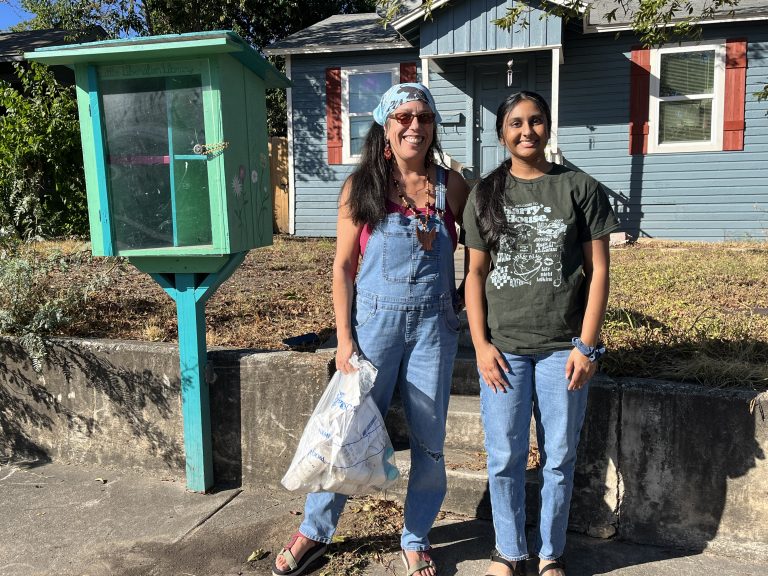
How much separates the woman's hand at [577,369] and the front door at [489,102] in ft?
27.8

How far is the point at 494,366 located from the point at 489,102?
8.89 metres

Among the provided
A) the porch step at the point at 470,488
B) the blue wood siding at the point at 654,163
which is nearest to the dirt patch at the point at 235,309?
the porch step at the point at 470,488

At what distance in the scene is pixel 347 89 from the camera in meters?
11.4

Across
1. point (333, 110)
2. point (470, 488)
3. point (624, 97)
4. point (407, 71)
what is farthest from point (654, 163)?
point (470, 488)

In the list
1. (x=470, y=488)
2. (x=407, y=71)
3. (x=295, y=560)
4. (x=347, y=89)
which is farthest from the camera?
(x=347, y=89)

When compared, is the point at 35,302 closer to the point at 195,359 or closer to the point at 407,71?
the point at 195,359

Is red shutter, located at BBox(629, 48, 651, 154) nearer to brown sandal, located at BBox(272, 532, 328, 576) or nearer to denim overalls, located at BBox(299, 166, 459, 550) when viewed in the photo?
denim overalls, located at BBox(299, 166, 459, 550)

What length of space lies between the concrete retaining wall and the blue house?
641cm

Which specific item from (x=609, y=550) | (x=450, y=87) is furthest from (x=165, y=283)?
(x=450, y=87)

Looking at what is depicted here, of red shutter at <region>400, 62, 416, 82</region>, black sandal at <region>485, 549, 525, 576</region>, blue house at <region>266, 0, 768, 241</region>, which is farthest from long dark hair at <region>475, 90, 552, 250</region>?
red shutter at <region>400, 62, 416, 82</region>

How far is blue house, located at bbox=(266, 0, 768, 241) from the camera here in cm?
955

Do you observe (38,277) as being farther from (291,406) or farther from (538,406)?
(538,406)

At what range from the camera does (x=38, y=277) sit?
4.15 m

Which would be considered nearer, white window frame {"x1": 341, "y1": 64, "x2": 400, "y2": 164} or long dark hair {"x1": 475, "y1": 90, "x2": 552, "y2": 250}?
long dark hair {"x1": 475, "y1": 90, "x2": 552, "y2": 250}
